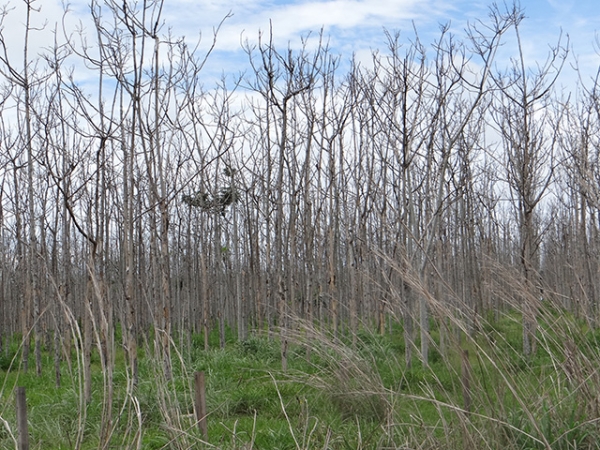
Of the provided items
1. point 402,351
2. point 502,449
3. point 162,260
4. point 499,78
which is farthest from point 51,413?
point 499,78

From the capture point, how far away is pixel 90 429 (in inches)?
225

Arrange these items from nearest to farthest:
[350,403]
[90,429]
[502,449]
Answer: [502,449], [350,403], [90,429]

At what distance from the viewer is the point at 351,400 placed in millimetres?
4469

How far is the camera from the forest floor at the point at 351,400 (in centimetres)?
277

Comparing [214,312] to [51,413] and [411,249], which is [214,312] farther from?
[51,413]

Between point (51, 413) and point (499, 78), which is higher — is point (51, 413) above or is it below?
below

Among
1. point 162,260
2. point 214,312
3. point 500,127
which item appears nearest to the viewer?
point 162,260

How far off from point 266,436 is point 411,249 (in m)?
4.24

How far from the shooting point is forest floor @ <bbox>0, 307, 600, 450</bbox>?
2768 mm

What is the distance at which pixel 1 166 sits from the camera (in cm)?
846

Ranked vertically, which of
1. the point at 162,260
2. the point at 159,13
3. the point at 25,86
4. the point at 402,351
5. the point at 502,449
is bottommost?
the point at 402,351

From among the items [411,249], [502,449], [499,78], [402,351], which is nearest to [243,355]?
[402,351]

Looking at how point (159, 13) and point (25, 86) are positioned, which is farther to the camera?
point (25, 86)

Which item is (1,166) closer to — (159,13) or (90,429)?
(159,13)
